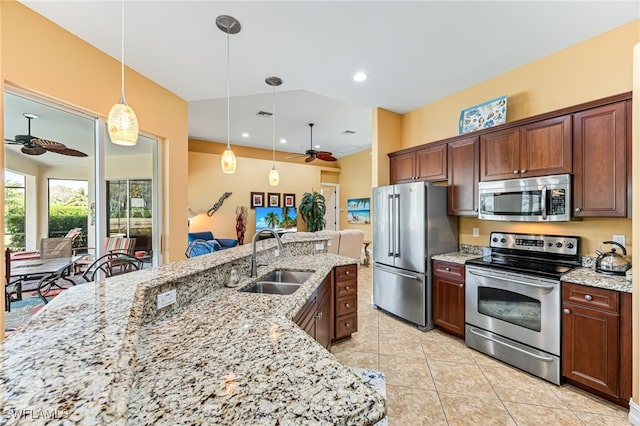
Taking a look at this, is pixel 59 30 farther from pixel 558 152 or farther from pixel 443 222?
pixel 558 152

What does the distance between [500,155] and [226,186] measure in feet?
20.4

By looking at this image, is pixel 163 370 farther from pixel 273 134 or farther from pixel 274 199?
pixel 274 199

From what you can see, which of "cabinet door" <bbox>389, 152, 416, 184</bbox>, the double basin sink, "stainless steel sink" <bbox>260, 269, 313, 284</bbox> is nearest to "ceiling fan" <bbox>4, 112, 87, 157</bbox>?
the double basin sink

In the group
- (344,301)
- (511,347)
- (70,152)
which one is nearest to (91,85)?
(70,152)

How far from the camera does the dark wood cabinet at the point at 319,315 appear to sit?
1.82 m

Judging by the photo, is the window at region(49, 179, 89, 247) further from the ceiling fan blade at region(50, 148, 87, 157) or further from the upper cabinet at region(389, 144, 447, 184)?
the upper cabinet at region(389, 144, 447, 184)

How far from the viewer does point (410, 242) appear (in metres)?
3.33

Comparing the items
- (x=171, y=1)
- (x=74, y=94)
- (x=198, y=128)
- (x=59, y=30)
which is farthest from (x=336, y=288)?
(x=198, y=128)

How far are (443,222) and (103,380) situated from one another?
336cm

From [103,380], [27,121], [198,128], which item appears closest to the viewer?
[103,380]

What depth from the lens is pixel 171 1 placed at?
78.1 inches

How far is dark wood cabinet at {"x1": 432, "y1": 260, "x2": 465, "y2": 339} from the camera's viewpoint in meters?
2.95

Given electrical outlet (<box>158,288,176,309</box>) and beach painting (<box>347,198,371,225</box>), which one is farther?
beach painting (<box>347,198,371,225</box>)

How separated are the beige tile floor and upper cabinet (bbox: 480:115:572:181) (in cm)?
177
